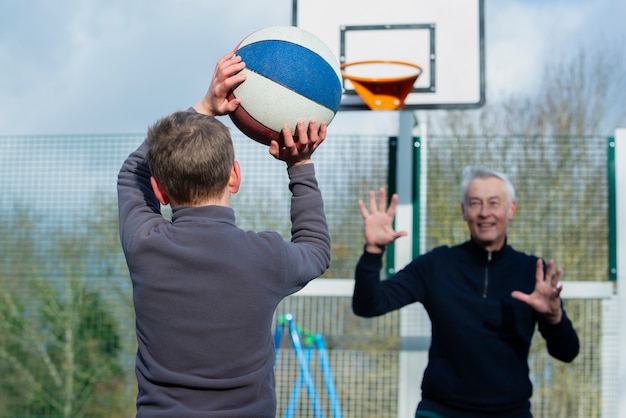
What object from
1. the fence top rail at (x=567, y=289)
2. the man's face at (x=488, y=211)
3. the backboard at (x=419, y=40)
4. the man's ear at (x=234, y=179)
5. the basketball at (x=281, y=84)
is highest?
the backboard at (x=419, y=40)

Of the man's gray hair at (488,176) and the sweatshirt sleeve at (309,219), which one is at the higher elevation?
the man's gray hair at (488,176)

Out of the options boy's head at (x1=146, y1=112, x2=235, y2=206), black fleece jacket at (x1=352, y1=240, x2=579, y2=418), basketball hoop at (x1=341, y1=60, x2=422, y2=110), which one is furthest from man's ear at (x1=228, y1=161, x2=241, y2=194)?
basketball hoop at (x1=341, y1=60, x2=422, y2=110)

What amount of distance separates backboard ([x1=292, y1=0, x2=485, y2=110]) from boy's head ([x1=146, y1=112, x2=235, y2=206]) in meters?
3.06

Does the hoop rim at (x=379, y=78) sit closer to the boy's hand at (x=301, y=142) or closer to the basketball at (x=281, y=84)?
the basketball at (x=281, y=84)

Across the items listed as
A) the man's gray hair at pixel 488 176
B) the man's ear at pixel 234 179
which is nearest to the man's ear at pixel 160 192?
the man's ear at pixel 234 179

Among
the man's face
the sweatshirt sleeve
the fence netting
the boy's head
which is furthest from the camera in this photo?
the fence netting

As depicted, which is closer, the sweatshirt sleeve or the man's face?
the sweatshirt sleeve

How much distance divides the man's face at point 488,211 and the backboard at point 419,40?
1232mm

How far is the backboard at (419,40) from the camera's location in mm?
5074

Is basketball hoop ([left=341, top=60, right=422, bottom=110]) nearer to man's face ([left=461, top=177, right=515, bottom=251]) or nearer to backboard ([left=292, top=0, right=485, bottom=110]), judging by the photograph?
backboard ([left=292, top=0, right=485, bottom=110])

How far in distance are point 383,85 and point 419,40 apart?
16.6 inches

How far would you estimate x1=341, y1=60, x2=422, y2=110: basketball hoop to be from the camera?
4922 mm

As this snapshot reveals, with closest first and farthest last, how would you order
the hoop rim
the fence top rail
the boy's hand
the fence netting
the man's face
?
the boy's hand < the man's face < the hoop rim < the fence top rail < the fence netting

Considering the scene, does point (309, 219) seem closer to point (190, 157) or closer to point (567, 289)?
point (190, 157)
